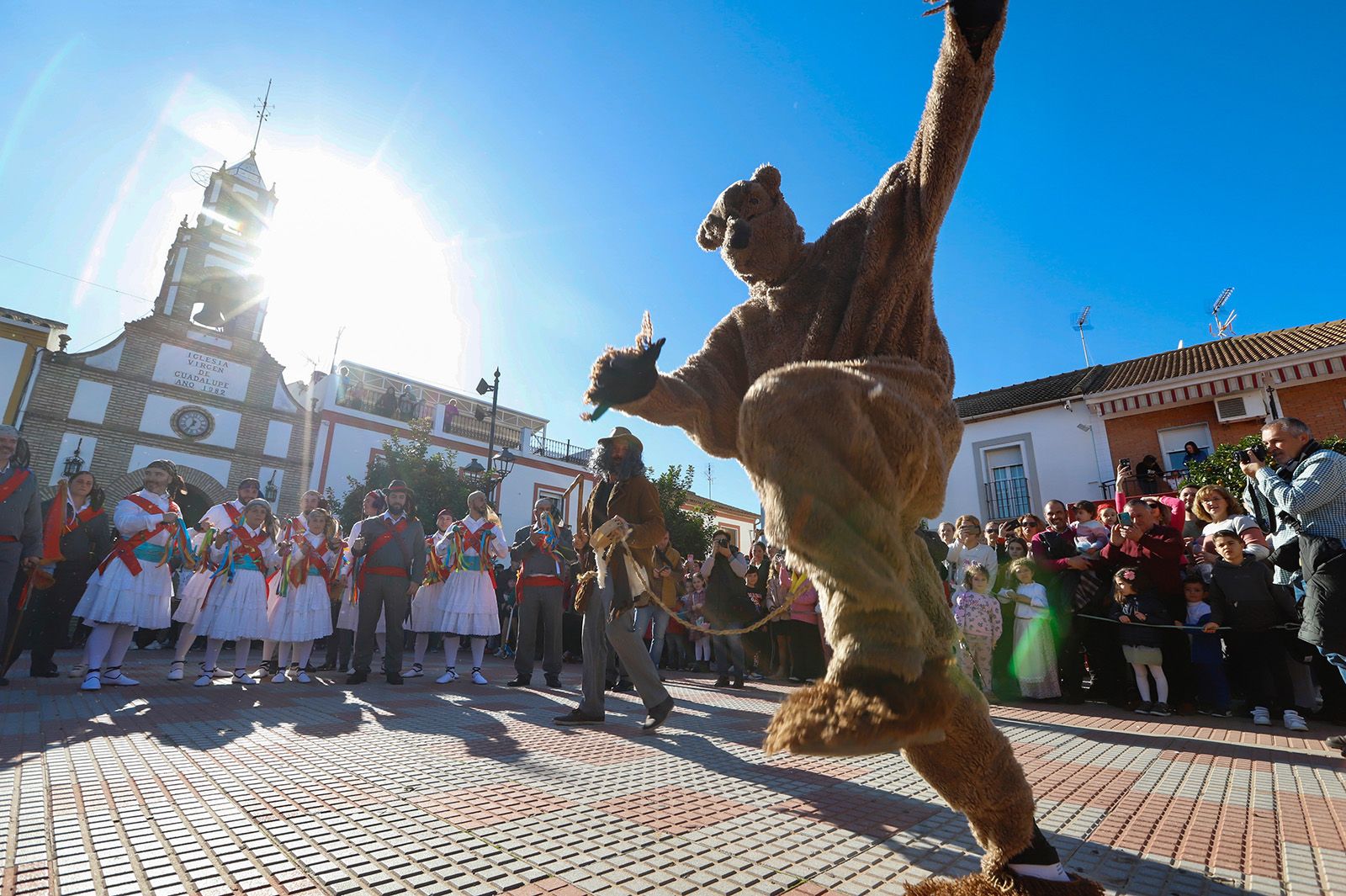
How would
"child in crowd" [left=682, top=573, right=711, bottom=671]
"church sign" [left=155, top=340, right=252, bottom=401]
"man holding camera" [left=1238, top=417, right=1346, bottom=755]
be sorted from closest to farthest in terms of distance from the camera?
"man holding camera" [left=1238, top=417, right=1346, bottom=755]
"child in crowd" [left=682, top=573, right=711, bottom=671]
"church sign" [left=155, top=340, right=252, bottom=401]

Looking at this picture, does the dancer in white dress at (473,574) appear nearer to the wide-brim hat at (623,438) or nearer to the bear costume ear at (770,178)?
the wide-brim hat at (623,438)

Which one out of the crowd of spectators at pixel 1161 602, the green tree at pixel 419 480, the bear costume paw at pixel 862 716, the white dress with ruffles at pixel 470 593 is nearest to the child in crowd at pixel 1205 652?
the crowd of spectators at pixel 1161 602

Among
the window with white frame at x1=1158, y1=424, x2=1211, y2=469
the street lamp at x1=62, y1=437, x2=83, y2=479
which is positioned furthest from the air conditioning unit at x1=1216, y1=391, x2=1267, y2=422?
the street lamp at x1=62, y1=437, x2=83, y2=479

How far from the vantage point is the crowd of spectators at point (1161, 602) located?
177 inches

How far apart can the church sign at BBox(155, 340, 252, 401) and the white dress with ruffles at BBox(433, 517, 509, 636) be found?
2142 cm

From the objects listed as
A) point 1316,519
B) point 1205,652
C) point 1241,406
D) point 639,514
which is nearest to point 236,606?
point 639,514

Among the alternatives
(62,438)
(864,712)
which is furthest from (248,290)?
(864,712)

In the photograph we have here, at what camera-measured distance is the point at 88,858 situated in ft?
6.21

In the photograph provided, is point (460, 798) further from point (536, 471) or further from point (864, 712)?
point (536, 471)

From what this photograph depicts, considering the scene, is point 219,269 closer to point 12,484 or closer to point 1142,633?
point 12,484

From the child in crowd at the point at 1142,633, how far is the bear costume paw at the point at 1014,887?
5.22 meters

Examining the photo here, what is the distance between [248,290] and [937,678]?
30424 mm

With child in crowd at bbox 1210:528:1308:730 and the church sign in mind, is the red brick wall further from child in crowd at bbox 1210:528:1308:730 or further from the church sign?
the church sign

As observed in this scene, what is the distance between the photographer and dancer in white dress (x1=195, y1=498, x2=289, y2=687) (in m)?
6.00
